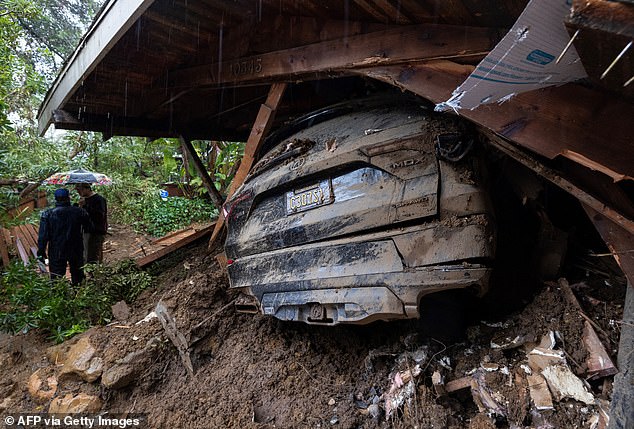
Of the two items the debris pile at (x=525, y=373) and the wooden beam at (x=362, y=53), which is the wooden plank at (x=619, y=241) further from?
the wooden beam at (x=362, y=53)

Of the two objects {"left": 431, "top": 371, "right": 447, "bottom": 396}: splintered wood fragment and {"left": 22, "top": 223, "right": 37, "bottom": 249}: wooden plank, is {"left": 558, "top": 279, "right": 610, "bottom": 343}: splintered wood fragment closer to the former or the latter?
{"left": 431, "top": 371, "right": 447, "bottom": 396}: splintered wood fragment

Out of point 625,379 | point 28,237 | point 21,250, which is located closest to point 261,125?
point 625,379

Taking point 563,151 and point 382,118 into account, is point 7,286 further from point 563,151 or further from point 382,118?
point 563,151

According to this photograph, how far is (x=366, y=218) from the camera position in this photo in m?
2.38

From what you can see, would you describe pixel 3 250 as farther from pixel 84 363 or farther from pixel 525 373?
pixel 525 373

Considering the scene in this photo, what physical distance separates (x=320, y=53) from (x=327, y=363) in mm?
2573

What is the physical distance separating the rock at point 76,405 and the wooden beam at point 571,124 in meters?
3.83

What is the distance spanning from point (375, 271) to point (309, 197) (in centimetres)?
80

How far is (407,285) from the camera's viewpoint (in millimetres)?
2137

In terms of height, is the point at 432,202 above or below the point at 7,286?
above

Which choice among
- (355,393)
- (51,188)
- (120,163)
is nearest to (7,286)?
(355,393)

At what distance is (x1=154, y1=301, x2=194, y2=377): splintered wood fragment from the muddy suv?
2.87ft

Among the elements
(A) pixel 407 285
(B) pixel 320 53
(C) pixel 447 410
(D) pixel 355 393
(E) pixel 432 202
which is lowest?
(D) pixel 355 393

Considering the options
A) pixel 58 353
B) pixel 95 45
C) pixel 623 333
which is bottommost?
pixel 58 353
